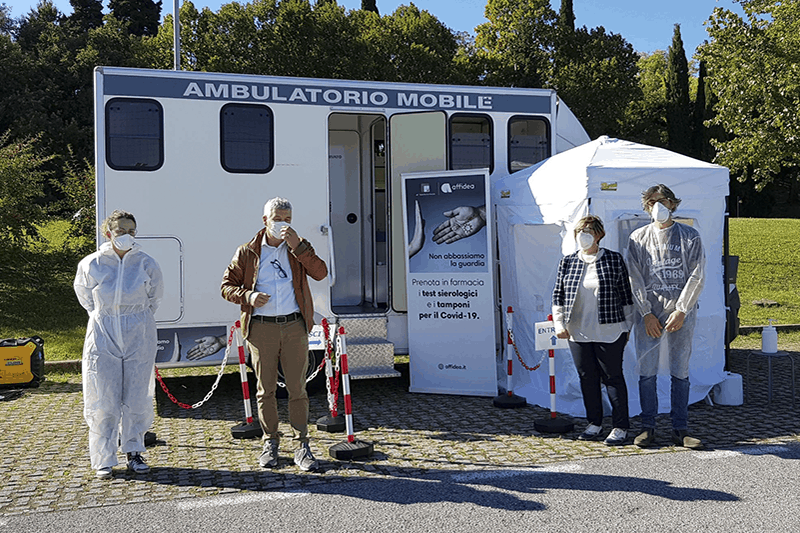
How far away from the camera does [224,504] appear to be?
14.4ft

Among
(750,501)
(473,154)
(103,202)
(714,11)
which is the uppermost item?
(714,11)

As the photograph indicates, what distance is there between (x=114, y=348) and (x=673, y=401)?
396 cm

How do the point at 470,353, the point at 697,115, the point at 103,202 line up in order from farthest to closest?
the point at 697,115 < the point at 470,353 < the point at 103,202

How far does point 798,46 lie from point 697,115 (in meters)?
20.7

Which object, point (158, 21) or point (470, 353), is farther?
point (158, 21)

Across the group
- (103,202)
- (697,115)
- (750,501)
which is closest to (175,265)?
(103,202)

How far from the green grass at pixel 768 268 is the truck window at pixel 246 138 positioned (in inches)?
338

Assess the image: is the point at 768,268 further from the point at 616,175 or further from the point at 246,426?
the point at 246,426

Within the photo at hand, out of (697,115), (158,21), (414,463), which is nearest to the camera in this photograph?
(414,463)

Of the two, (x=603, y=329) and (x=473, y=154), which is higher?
(x=473, y=154)

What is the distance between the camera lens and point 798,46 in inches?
634

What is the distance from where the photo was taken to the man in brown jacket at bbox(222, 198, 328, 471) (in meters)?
4.96

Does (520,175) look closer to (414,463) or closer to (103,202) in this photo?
(414,463)

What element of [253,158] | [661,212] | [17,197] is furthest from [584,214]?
[17,197]
